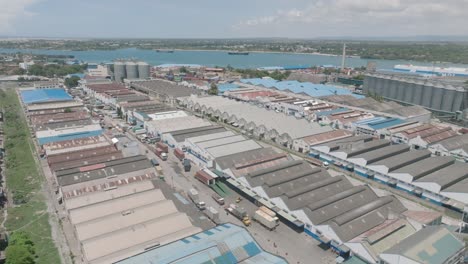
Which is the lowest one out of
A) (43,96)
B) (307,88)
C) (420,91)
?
(43,96)

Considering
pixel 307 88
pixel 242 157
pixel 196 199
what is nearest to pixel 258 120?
pixel 242 157

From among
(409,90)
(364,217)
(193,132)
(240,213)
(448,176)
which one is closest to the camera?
(364,217)

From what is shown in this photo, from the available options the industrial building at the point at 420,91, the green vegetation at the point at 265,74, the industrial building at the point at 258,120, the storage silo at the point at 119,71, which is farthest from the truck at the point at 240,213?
the green vegetation at the point at 265,74

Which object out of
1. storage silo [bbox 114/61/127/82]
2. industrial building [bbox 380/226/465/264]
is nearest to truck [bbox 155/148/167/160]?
industrial building [bbox 380/226/465/264]

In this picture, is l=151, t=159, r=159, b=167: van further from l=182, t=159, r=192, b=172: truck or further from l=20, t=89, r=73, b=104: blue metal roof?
l=20, t=89, r=73, b=104: blue metal roof

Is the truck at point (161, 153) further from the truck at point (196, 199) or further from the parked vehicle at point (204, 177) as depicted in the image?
the truck at point (196, 199)

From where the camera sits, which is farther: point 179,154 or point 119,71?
point 119,71

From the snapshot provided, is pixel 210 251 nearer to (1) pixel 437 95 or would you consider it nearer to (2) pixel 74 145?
(2) pixel 74 145

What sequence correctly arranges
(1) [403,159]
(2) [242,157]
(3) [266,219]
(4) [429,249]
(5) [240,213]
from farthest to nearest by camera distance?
(2) [242,157] → (1) [403,159] → (5) [240,213] → (3) [266,219] → (4) [429,249]
